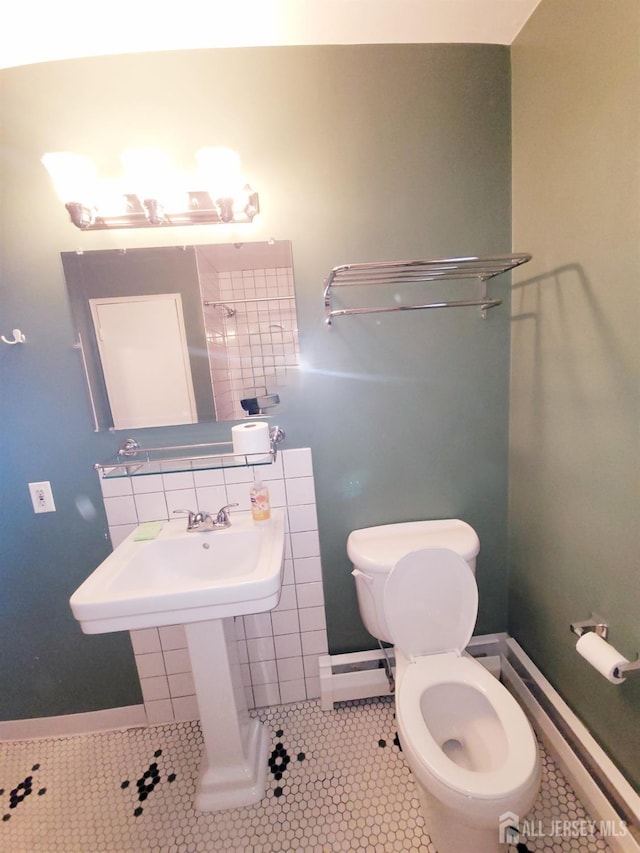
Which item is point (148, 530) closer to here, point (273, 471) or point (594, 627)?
point (273, 471)

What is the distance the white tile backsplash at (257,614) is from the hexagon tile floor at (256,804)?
0.43 ft

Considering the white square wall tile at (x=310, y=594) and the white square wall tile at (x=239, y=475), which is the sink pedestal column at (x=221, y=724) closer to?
the white square wall tile at (x=310, y=594)

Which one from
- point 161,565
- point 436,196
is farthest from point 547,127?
point 161,565

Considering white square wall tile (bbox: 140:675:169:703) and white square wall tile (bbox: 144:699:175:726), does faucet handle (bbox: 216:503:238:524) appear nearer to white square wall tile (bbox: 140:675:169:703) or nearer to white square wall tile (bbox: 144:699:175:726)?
white square wall tile (bbox: 140:675:169:703)

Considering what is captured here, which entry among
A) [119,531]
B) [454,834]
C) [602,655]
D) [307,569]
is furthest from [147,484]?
[602,655]

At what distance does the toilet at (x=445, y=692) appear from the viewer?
812 millimetres

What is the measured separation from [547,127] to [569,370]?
2.48 feet

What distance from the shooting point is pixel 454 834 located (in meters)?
0.92

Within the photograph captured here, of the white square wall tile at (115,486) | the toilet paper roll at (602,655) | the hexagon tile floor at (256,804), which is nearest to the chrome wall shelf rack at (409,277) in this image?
the white square wall tile at (115,486)

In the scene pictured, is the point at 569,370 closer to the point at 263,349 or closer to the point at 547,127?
the point at 547,127

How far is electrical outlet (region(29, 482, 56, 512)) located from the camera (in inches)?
49.9

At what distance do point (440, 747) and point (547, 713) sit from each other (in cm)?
55

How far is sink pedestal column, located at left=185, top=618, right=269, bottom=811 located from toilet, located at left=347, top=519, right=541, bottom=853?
52cm

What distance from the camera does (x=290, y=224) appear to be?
119cm
